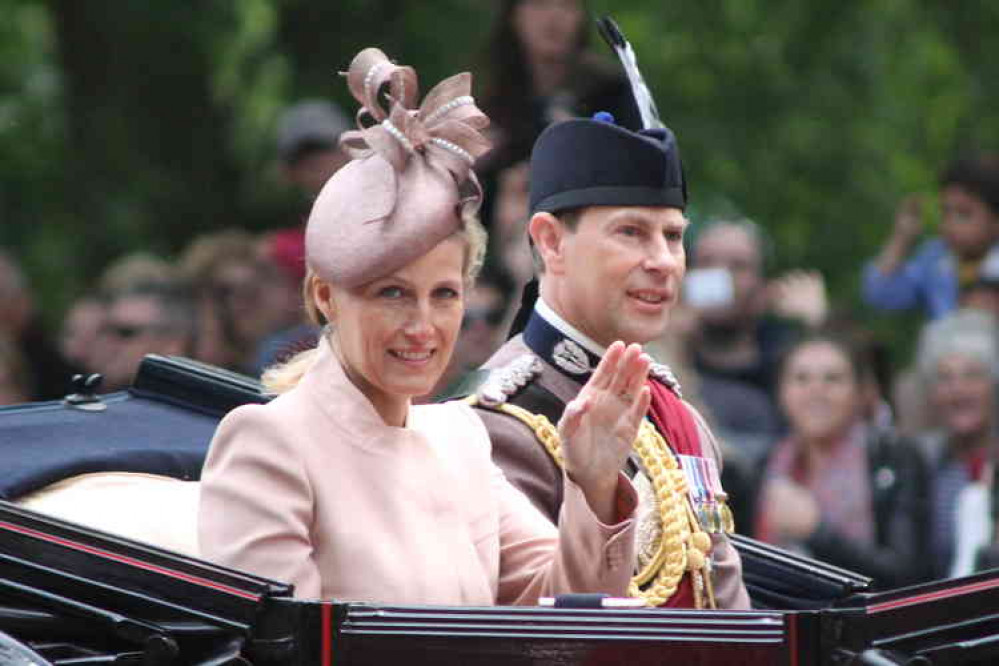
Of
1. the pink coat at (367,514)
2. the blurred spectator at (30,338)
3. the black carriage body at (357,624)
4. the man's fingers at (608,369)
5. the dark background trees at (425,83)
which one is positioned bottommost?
the black carriage body at (357,624)

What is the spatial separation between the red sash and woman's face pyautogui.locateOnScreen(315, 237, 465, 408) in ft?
3.08

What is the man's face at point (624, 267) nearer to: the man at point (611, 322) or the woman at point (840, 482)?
the man at point (611, 322)

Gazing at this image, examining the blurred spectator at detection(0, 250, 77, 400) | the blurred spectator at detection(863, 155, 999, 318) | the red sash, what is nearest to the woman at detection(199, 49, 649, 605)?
the red sash

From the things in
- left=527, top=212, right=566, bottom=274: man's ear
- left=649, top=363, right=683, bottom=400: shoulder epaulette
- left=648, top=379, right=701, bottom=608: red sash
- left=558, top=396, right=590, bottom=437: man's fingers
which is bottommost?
left=558, top=396, right=590, bottom=437: man's fingers

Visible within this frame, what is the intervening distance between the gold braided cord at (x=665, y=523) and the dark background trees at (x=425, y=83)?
235 inches

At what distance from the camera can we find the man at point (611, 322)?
4.36 metres

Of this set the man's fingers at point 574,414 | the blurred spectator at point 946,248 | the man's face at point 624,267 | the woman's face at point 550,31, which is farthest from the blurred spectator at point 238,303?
the man's fingers at point 574,414

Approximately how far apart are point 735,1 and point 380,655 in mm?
8054

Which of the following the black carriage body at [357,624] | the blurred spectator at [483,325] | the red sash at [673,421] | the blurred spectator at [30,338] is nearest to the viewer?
the black carriage body at [357,624]

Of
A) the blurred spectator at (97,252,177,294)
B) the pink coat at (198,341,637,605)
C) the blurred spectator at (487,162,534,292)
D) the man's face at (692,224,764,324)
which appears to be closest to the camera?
the pink coat at (198,341,637,605)

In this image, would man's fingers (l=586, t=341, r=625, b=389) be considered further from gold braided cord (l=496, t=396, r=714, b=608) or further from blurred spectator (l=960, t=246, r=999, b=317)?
blurred spectator (l=960, t=246, r=999, b=317)

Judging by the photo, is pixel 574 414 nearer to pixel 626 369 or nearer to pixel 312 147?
pixel 626 369

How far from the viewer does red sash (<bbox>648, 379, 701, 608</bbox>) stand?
4586 mm

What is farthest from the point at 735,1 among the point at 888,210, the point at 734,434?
the point at 734,434
